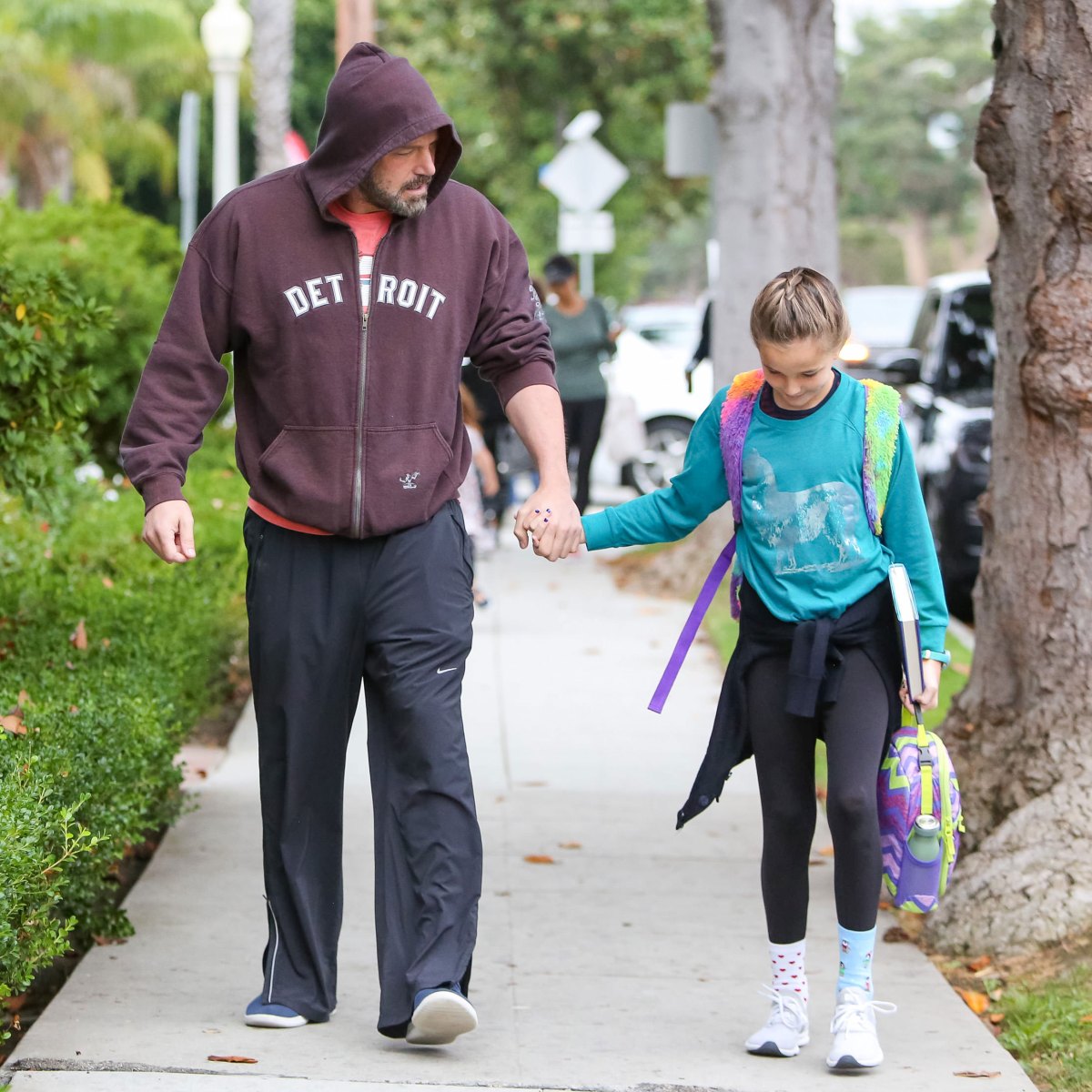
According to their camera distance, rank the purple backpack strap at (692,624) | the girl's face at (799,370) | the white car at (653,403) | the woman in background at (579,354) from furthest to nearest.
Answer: the white car at (653,403) < the woman in background at (579,354) < the purple backpack strap at (692,624) < the girl's face at (799,370)

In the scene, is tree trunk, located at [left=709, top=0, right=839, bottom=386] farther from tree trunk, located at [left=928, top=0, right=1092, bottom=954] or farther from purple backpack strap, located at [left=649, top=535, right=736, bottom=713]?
purple backpack strap, located at [left=649, top=535, right=736, bottom=713]

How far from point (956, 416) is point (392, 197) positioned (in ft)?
23.5

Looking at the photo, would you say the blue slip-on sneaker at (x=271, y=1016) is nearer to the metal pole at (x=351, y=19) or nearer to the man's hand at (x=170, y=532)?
the man's hand at (x=170, y=532)

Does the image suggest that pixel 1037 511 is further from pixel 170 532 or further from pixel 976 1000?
pixel 170 532

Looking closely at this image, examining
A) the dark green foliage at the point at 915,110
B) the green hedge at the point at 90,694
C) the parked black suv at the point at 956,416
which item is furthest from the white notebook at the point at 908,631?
the dark green foliage at the point at 915,110

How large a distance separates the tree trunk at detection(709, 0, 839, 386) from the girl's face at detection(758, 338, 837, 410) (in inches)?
264

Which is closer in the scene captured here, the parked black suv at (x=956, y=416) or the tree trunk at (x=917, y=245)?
the parked black suv at (x=956, y=416)

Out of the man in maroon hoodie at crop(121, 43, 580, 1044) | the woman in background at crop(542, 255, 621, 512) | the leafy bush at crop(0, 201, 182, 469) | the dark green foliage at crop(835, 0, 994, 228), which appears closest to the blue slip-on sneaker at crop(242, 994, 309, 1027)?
the man in maroon hoodie at crop(121, 43, 580, 1044)

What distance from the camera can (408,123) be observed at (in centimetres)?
383

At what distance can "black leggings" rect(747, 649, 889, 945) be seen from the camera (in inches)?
154

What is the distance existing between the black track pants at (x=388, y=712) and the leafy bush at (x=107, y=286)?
707 centimetres

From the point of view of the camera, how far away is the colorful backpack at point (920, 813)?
3.92 meters

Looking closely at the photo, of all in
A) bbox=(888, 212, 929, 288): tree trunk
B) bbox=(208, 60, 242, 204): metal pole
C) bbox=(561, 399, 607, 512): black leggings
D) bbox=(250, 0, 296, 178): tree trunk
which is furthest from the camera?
bbox=(888, 212, 929, 288): tree trunk

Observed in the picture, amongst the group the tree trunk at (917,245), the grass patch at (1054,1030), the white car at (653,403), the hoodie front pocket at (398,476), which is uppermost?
the hoodie front pocket at (398,476)
